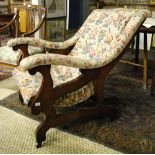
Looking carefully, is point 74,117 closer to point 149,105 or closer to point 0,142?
point 0,142

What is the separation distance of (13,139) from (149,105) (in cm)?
132

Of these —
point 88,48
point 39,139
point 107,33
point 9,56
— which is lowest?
point 39,139

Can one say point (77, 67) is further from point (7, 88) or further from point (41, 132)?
point (7, 88)

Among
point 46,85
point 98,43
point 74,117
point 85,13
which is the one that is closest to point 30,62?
point 46,85

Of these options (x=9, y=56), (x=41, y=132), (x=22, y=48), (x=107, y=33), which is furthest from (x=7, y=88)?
(x=107, y=33)

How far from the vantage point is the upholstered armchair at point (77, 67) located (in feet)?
5.33

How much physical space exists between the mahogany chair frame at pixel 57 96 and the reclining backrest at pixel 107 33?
0.28 ft

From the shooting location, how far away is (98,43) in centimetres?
222

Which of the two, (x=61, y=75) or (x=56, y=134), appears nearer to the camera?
(x=56, y=134)

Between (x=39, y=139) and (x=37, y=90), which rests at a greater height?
(x=37, y=90)

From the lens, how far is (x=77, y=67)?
1.70 meters

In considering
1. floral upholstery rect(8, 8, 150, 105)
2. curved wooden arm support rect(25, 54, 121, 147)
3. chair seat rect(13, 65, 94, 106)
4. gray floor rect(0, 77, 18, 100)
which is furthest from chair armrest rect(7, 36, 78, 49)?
gray floor rect(0, 77, 18, 100)

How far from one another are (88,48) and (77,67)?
63 centimetres

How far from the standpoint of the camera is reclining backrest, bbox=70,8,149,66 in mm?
1948
